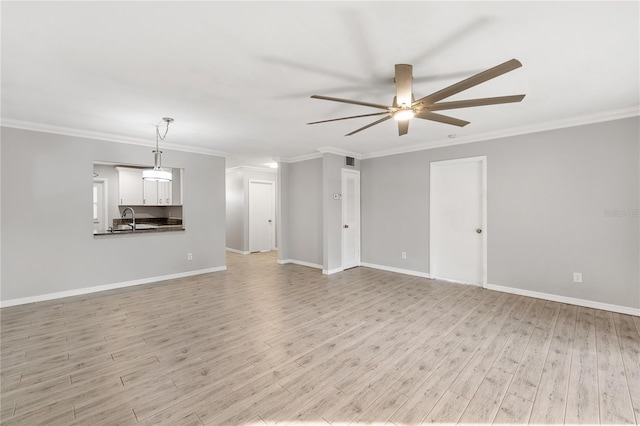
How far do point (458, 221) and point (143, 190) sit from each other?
580 centimetres

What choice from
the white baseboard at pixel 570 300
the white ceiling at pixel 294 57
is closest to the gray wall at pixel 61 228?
the white ceiling at pixel 294 57

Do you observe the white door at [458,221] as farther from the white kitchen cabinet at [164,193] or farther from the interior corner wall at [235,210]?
the interior corner wall at [235,210]

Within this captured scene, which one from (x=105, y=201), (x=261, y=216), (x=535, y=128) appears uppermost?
(x=535, y=128)

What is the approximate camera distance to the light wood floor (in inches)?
74.5

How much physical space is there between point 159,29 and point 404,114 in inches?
72.3

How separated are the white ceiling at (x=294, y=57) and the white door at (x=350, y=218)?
2573 mm

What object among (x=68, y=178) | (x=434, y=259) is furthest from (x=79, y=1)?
(x=434, y=259)

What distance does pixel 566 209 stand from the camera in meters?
3.92

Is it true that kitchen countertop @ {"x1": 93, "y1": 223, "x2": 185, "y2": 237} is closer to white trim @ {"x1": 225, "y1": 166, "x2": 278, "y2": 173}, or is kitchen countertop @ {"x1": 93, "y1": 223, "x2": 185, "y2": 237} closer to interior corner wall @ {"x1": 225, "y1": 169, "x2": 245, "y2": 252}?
interior corner wall @ {"x1": 225, "y1": 169, "x2": 245, "y2": 252}

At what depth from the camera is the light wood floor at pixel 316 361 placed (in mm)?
1893

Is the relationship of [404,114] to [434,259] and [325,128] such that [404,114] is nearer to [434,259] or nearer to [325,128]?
[325,128]

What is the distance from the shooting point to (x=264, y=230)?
8.63 meters

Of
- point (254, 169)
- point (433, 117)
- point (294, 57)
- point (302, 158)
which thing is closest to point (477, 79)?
point (433, 117)

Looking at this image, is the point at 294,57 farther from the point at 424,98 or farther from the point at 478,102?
the point at 478,102
